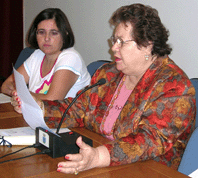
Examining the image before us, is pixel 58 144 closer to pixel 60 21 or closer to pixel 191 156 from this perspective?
pixel 191 156

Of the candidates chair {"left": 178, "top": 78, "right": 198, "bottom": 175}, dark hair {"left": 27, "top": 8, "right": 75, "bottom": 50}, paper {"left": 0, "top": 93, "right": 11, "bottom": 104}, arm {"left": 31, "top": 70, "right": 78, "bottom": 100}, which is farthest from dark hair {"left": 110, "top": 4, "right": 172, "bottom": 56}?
paper {"left": 0, "top": 93, "right": 11, "bottom": 104}

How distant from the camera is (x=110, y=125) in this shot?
1.49 meters

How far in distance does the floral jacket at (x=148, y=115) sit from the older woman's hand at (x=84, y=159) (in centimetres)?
4

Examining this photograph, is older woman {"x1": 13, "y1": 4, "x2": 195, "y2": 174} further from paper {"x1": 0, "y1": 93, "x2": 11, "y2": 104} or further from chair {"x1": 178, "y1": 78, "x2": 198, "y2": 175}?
paper {"x1": 0, "y1": 93, "x2": 11, "y2": 104}

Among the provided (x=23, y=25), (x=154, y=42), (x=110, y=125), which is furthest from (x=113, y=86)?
(x=23, y=25)

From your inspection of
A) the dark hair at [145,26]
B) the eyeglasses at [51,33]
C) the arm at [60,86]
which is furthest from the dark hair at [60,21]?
the dark hair at [145,26]

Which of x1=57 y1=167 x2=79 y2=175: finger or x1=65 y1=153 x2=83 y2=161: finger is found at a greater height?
x1=65 y1=153 x2=83 y2=161: finger

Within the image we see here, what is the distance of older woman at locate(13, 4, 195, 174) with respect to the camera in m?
1.11

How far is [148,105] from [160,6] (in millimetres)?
1055

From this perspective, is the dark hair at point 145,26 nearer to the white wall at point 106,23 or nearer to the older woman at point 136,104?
the older woman at point 136,104

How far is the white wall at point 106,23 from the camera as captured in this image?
1883mm

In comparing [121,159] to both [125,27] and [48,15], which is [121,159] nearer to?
[125,27]

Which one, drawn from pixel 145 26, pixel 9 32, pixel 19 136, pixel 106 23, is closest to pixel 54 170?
pixel 19 136

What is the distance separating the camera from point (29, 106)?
1.24 metres
